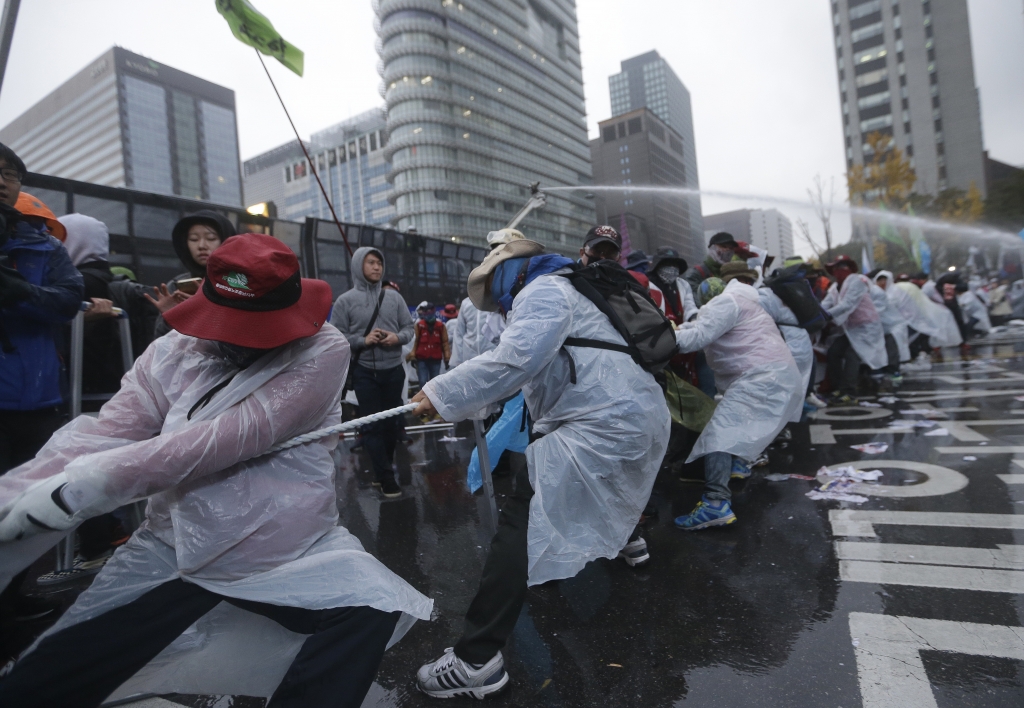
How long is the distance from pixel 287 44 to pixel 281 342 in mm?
3952

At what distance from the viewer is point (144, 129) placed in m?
104

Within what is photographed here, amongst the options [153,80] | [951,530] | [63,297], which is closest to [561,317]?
[63,297]

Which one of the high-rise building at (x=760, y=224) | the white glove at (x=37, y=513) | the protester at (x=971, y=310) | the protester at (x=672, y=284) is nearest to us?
the white glove at (x=37, y=513)

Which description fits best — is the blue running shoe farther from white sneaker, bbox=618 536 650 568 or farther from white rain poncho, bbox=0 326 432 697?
white rain poncho, bbox=0 326 432 697

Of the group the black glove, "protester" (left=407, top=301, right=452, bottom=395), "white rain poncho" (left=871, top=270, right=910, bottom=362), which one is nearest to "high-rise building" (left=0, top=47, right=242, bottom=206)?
"protester" (left=407, top=301, right=452, bottom=395)

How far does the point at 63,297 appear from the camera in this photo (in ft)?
8.49

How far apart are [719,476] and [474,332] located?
2.75 metres

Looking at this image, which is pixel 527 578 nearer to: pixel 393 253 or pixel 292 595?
pixel 292 595

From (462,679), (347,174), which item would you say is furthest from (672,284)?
(347,174)

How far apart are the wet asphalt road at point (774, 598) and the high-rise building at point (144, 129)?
384 ft

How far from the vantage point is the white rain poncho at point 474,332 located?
529 centimetres

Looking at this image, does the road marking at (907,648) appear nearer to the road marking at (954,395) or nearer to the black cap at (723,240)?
the black cap at (723,240)

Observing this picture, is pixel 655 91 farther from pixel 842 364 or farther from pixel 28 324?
pixel 28 324

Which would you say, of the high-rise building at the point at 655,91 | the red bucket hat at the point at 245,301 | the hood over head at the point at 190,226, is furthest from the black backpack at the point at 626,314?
the high-rise building at the point at 655,91
